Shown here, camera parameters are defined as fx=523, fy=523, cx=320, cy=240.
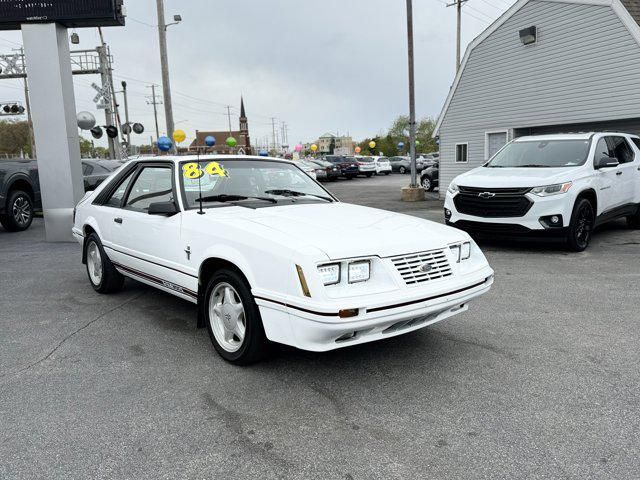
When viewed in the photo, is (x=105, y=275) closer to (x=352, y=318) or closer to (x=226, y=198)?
(x=226, y=198)

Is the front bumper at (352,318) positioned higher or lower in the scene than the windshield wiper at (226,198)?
lower

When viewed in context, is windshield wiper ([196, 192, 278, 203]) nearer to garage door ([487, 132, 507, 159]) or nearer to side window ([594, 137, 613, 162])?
side window ([594, 137, 613, 162])

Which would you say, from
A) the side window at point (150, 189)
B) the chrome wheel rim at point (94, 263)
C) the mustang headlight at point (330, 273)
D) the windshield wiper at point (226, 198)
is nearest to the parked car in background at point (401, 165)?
the chrome wheel rim at point (94, 263)

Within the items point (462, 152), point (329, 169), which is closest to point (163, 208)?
point (462, 152)

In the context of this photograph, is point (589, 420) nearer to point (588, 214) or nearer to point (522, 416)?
point (522, 416)

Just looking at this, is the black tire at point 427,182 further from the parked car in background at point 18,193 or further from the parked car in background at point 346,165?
the parked car in background at point 18,193

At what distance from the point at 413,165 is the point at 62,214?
1167 cm

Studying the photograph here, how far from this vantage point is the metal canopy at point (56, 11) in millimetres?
9461

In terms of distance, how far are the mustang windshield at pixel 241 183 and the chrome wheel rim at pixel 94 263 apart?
6.48 ft

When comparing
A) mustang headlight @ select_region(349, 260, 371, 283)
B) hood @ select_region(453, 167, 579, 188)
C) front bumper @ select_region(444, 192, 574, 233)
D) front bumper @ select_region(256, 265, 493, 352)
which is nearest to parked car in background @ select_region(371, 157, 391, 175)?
hood @ select_region(453, 167, 579, 188)

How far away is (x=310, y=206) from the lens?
4.48 metres

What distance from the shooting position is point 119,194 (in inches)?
213

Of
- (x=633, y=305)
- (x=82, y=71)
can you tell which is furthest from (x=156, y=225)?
(x=82, y=71)

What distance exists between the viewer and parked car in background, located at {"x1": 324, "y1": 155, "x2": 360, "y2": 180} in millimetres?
33125
